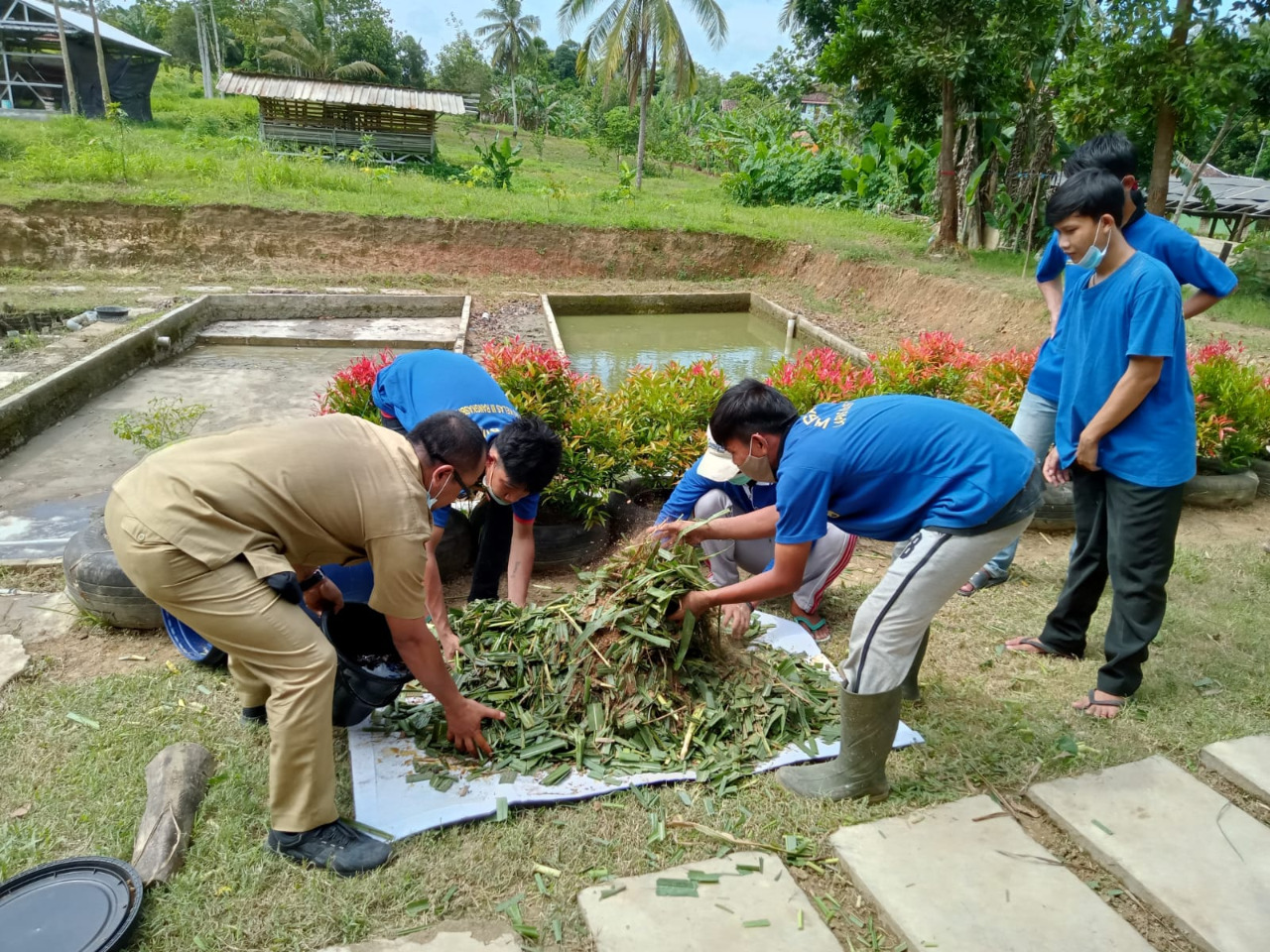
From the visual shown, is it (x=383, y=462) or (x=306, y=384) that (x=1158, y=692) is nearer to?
(x=383, y=462)

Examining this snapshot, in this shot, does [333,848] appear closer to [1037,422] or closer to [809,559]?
[809,559]

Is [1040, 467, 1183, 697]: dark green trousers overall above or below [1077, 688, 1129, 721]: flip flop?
above

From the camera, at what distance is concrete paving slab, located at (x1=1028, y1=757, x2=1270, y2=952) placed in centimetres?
207

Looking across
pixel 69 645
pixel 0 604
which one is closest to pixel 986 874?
pixel 69 645

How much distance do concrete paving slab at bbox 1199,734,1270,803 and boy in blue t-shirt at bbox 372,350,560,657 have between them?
2.41 metres

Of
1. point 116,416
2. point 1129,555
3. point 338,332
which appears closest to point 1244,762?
point 1129,555

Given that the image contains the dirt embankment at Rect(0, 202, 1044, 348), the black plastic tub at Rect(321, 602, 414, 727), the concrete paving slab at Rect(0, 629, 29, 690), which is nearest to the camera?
the black plastic tub at Rect(321, 602, 414, 727)

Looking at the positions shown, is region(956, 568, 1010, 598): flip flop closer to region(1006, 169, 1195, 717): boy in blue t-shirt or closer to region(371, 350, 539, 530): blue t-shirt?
region(1006, 169, 1195, 717): boy in blue t-shirt

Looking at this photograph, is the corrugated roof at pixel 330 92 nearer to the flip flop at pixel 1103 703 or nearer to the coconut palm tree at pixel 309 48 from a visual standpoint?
the coconut palm tree at pixel 309 48

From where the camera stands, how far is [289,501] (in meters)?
2.11

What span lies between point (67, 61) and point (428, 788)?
29.0 metres

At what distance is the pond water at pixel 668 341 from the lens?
33.6 ft

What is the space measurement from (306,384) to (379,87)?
19085 millimetres

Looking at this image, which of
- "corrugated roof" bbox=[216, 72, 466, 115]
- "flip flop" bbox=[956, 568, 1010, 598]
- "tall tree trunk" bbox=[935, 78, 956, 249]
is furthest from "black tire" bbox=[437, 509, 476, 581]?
"corrugated roof" bbox=[216, 72, 466, 115]
